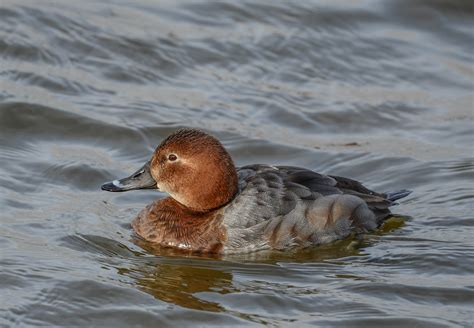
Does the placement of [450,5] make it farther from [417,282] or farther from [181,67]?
[417,282]

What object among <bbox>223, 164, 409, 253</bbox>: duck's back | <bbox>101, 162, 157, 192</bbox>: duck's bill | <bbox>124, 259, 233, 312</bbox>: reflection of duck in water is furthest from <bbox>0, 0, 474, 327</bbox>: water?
<bbox>101, 162, 157, 192</bbox>: duck's bill

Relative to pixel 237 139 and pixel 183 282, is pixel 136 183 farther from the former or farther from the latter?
pixel 237 139

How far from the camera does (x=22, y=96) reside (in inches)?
419

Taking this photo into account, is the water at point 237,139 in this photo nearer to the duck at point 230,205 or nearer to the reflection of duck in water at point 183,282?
the reflection of duck in water at point 183,282

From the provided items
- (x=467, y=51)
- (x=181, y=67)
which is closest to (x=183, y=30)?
(x=181, y=67)

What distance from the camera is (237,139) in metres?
10.4

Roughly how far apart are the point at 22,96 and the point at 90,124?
0.84 metres

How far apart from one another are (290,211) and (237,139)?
98.7 inches

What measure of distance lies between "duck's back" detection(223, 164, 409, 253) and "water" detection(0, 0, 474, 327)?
0.13 m

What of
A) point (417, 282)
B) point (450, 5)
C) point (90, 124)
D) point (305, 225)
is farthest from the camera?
point (450, 5)

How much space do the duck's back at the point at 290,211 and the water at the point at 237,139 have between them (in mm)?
133

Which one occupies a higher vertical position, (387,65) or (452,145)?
(387,65)

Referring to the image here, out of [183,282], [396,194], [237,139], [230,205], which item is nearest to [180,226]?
[230,205]

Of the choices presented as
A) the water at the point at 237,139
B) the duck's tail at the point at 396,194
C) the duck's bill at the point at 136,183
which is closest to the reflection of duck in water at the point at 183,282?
the water at the point at 237,139
